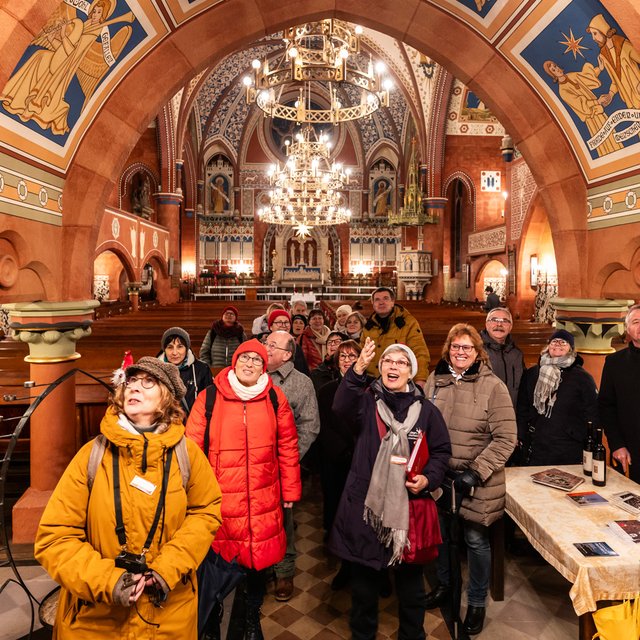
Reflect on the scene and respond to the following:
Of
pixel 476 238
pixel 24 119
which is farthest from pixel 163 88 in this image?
pixel 476 238

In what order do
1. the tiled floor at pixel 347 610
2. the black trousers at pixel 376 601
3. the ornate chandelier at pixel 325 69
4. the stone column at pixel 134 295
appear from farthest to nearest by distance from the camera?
the stone column at pixel 134 295 < the ornate chandelier at pixel 325 69 < the tiled floor at pixel 347 610 < the black trousers at pixel 376 601

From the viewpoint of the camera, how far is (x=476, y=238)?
1703 centimetres

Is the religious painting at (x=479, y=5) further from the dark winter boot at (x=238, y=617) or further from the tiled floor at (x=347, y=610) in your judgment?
the dark winter boot at (x=238, y=617)

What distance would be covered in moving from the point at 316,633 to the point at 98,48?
3.90 metres

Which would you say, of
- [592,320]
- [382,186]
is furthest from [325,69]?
[382,186]

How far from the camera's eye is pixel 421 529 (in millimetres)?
2232

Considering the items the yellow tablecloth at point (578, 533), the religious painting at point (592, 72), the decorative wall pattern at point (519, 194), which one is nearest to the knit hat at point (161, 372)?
the yellow tablecloth at point (578, 533)

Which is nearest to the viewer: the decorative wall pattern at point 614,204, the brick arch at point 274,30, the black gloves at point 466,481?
the black gloves at point 466,481

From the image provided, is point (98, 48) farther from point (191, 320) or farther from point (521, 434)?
point (191, 320)

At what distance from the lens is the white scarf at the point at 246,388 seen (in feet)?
7.74

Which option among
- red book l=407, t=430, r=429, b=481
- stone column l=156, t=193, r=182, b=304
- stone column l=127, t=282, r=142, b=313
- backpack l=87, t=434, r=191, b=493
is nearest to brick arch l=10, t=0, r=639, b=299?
backpack l=87, t=434, r=191, b=493

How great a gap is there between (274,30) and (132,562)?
400 centimetres

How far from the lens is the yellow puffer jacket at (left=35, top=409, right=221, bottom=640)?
1621mm

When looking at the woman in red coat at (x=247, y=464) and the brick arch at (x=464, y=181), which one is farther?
the brick arch at (x=464, y=181)
